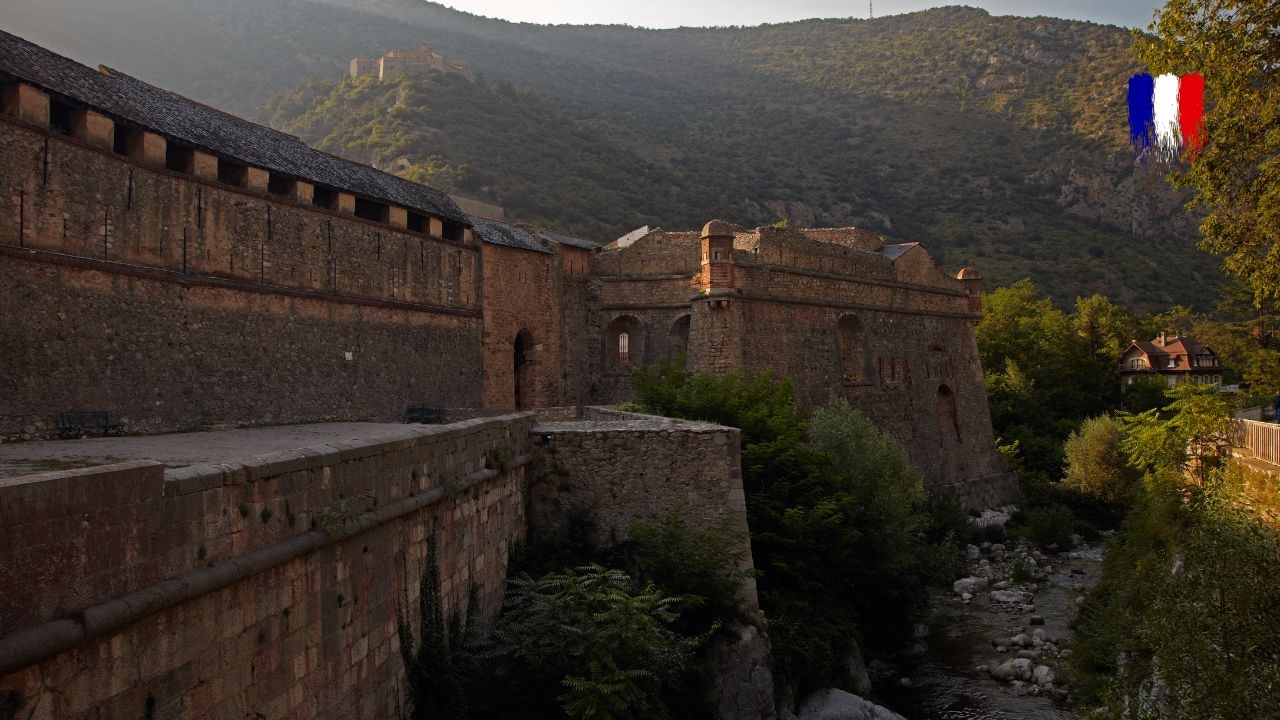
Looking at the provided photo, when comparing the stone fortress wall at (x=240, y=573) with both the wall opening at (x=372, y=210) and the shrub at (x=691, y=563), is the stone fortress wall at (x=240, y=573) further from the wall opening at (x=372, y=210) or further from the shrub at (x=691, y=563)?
the wall opening at (x=372, y=210)

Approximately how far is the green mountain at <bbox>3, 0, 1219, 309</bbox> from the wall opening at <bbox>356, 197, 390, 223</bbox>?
29.7m

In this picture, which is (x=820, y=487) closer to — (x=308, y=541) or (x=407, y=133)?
(x=308, y=541)

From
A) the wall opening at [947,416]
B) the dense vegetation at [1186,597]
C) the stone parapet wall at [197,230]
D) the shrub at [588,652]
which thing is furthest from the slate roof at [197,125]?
the wall opening at [947,416]

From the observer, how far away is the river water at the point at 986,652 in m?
16.2

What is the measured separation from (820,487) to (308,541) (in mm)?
11791

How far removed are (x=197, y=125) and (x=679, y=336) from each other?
14.2 m

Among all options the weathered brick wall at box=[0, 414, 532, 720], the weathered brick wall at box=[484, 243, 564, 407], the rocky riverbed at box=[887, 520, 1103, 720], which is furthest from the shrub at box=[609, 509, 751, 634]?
the weathered brick wall at box=[484, 243, 564, 407]

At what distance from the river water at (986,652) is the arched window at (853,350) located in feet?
22.7

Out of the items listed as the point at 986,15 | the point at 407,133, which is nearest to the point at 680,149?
the point at 407,133

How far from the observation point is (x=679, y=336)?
26531 mm

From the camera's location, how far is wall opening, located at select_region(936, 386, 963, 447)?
3253 cm

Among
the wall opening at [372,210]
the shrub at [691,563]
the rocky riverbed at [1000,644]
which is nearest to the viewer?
the shrub at [691,563]

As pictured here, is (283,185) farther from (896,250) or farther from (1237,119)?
(896,250)

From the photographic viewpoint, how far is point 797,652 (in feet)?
44.9
